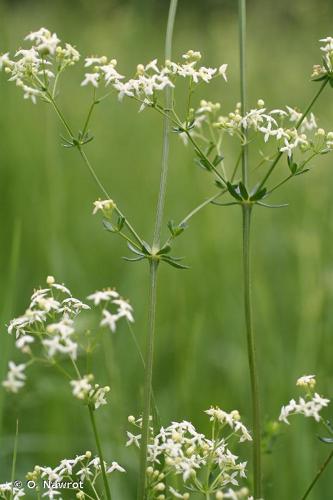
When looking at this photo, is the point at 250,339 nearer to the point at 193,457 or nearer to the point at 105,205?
the point at 193,457

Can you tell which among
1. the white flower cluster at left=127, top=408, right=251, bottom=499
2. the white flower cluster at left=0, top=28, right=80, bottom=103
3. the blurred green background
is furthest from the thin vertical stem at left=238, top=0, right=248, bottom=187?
the blurred green background

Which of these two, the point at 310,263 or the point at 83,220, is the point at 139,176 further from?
the point at 310,263

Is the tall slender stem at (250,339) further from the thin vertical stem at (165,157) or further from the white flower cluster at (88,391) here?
the white flower cluster at (88,391)

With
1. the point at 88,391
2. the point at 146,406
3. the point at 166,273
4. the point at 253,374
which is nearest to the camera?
the point at 88,391

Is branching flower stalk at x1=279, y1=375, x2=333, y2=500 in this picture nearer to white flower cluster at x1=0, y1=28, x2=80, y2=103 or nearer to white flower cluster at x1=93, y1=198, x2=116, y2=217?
white flower cluster at x1=93, y1=198, x2=116, y2=217

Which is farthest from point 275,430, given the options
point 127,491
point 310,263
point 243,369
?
point 310,263

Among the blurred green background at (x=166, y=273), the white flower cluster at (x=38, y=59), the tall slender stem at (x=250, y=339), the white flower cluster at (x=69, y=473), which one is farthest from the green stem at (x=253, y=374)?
the blurred green background at (x=166, y=273)

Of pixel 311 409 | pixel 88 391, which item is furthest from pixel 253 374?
pixel 88 391

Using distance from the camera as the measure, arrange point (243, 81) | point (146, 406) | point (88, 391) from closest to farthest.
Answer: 1. point (88, 391)
2. point (146, 406)
3. point (243, 81)
